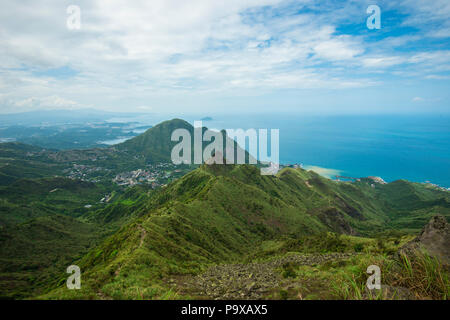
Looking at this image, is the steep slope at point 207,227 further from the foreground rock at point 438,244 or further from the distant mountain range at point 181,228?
the foreground rock at point 438,244

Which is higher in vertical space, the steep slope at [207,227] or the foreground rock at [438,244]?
the foreground rock at [438,244]

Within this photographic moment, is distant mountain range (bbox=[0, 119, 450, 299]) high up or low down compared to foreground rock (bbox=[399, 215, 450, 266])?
down

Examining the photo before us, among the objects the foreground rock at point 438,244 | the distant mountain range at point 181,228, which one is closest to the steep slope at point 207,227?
the distant mountain range at point 181,228

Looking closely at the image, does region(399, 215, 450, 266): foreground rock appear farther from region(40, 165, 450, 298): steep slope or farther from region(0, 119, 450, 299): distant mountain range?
region(40, 165, 450, 298): steep slope

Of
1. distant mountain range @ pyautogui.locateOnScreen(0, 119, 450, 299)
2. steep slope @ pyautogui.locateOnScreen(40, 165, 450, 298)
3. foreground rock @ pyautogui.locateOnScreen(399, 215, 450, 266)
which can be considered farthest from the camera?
distant mountain range @ pyautogui.locateOnScreen(0, 119, 450, 299)

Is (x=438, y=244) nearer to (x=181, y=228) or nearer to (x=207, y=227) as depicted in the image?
(x=181, y=228)

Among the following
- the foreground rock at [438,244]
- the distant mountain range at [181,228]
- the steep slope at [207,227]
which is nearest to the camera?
the foreground rock at [438,244]

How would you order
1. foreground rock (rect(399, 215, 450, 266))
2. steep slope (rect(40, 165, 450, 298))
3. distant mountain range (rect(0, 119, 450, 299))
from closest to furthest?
foreground rock (rect(399, 215, 450, 266)), steep slope (rect(40, 165, 450, 298)), distant mountain range (rect(0, 119, 450, 299))

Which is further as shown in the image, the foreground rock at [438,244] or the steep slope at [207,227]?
the steep slope at [207,227]

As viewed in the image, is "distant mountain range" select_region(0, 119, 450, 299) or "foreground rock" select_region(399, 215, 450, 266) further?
"distant mountain range" select_region(0, 119, 450, 299)

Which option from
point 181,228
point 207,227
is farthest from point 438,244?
point 207,227

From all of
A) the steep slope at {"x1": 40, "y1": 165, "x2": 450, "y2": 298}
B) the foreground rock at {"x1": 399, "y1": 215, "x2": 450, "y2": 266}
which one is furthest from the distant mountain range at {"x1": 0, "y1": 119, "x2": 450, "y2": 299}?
the foreground rock at {"x1": 399, "y1": 215, "x2": 450, "y2": 266}

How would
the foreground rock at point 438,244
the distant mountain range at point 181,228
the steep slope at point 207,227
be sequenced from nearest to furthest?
the foreground rock at point 438,244 < the steep slope at point 207,227 < the distant mountain range at point 181,228
